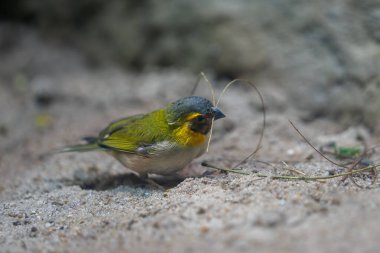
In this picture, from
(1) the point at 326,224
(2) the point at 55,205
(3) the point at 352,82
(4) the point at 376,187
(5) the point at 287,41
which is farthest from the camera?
(5) the point at 287,41

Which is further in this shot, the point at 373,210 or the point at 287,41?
the point at 287,41

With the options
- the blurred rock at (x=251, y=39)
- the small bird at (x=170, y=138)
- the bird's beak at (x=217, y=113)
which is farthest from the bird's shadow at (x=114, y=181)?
the blurred rock at (x=251, y=39)

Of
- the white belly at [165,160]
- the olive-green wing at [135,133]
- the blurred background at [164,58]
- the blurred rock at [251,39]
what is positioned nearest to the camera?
the white belly at [165,160]

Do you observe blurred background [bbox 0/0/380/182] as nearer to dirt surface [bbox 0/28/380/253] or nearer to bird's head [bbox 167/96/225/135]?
dirt surface [bbox 0/28/380/253]

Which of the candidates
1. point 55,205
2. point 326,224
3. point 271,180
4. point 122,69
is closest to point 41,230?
point 55,205

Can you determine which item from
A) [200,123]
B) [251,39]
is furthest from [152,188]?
[251,39]

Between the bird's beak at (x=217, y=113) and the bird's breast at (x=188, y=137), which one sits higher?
the bird's beak at (x=217, y=113)

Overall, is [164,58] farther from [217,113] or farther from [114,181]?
[217,113]

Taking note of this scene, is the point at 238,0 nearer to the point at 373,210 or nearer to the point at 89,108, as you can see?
the point at 89,108

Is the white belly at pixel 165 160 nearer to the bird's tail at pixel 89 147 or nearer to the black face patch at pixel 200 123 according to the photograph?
the black face patch at pixel 200 123
